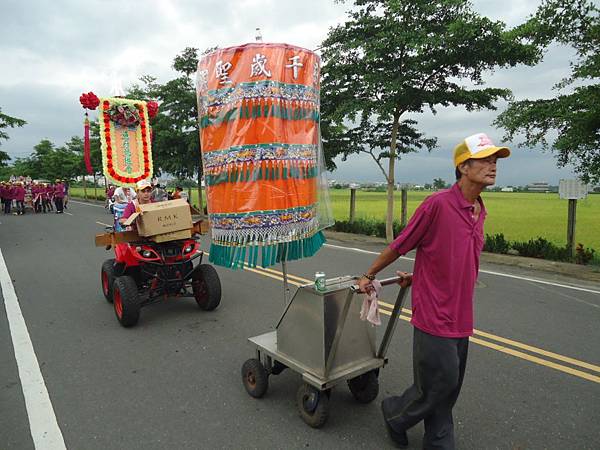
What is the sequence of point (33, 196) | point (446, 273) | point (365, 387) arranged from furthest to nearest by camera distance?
point (33, 196) → point (365, 387) → point (446, 273)

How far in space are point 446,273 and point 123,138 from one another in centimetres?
582

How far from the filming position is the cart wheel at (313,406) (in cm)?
285

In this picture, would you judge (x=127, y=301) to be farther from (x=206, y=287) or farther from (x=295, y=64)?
(x=295, y=64)

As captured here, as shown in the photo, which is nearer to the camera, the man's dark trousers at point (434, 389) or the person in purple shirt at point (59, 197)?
the man's dark trousers at point (434, 389)

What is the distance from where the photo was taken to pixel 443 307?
2.31 metres

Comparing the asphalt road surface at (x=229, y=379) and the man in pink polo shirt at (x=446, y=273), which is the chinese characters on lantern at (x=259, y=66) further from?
the asphalt road surface at (x=229, y=379)

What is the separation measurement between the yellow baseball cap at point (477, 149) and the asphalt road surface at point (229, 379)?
1912 millimetres

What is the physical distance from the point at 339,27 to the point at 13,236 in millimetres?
12280

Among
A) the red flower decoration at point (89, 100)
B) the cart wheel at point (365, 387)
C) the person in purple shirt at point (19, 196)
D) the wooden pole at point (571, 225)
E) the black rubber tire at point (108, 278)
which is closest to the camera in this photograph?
the cart wheel at point (365, 387)

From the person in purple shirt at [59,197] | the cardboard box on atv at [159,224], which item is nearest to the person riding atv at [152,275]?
the cardboard box on atv at [159,224]

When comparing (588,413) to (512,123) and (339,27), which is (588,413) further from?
(339,27)

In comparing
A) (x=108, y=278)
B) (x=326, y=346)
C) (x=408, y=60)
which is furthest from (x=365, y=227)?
(x=326, y=346)

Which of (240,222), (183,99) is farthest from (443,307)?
(183,99)

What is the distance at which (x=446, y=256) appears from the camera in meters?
2.28
